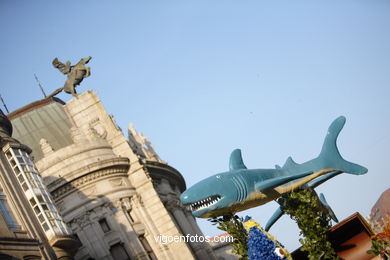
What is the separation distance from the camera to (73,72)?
1956 inches

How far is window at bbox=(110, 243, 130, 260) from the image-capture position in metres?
42.2

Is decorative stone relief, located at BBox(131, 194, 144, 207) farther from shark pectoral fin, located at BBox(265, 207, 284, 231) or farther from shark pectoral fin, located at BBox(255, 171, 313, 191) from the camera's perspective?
shark pectoral fin, located at BBox(255, 171, 313, 191)

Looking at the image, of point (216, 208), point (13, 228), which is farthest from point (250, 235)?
point (13, 228)

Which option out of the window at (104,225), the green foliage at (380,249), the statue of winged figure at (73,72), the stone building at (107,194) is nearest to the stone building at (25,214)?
the stone building at (107,194)

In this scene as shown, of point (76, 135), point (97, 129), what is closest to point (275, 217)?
point (97, 129)

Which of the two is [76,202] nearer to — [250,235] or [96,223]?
[96,223]

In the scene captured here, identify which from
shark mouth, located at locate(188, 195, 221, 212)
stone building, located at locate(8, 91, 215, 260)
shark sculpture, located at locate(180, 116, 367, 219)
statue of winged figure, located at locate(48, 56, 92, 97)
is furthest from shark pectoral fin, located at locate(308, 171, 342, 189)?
statue of winged figure, located at locate(48, 56, 92, 97)

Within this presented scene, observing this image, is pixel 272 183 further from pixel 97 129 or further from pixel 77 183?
pixel 97 129

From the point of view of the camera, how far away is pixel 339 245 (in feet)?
69.7

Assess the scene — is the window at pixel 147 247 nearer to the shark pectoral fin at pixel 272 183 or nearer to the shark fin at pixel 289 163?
the shark fin at pixel 289 163

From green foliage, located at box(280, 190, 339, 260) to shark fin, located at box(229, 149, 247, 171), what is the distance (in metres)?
2.16

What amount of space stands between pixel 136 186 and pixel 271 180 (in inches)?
895

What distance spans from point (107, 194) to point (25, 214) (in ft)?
48.7

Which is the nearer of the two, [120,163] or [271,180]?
[271,180]
